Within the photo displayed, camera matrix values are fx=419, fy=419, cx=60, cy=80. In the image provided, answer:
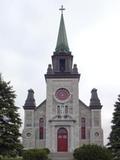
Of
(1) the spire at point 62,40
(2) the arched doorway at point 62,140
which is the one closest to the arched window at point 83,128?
(2) the arched doorway at point 62,140

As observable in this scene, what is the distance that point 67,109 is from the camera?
2235 inches

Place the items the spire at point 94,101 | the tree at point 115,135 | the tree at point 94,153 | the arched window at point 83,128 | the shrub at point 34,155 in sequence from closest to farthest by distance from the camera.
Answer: the tree at point 115,135, the tree at point 94,153, the shrub at point 34,155, the arched window at point 83,128, the spire at point 94,101

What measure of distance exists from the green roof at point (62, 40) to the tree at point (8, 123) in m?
29.3

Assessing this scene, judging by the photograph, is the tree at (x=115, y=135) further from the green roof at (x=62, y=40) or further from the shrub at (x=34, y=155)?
the green roof at (x=62, y=40)

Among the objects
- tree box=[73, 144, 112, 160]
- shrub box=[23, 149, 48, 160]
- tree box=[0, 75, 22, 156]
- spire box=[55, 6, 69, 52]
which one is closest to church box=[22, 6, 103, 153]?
spire box=[55, 6, 69, 52]

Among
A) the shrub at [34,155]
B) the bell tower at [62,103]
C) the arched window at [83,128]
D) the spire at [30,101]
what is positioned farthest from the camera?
the spire at [30,101]

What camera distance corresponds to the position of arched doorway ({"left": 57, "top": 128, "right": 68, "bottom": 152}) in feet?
182

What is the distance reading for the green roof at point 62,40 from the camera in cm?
5984

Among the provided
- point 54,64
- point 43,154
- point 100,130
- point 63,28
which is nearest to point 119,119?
point 43,154

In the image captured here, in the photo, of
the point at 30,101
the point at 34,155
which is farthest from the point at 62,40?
the point at 34,155

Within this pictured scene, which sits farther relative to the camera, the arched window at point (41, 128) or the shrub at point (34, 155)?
the arched window at point (41, 128)

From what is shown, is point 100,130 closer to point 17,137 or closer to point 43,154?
point 43,154

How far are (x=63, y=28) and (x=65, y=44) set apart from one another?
2972 millimetres

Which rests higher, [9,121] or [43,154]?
[9,121]
